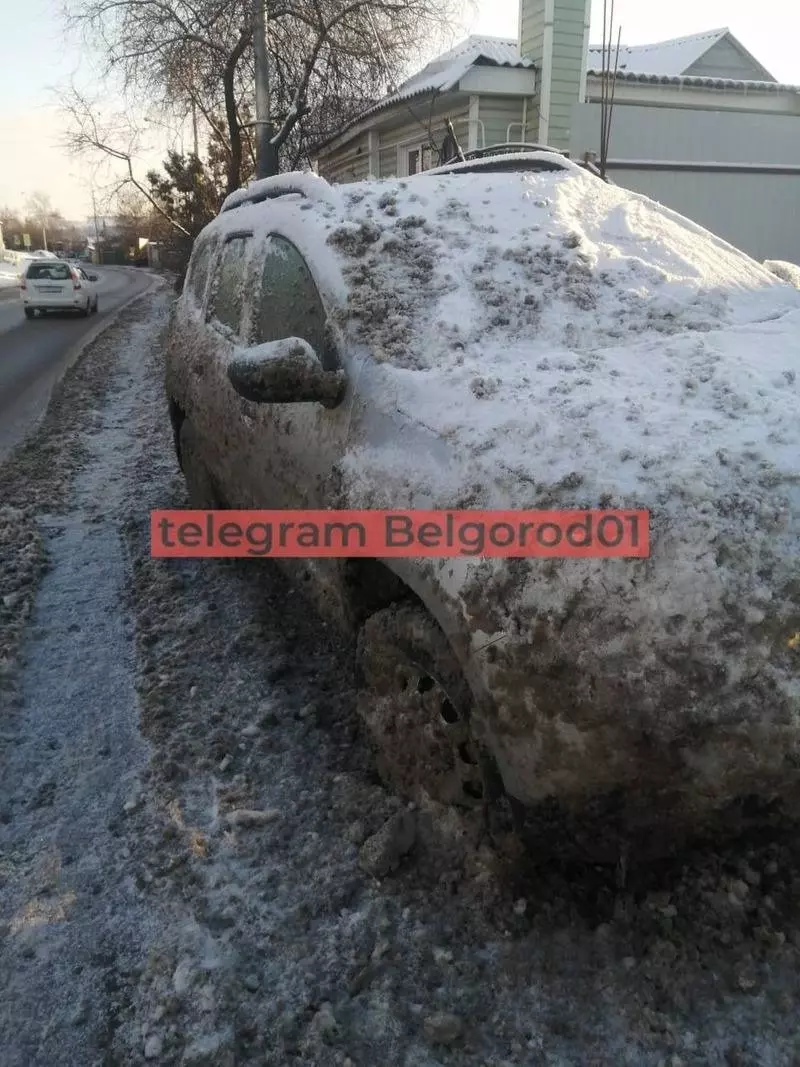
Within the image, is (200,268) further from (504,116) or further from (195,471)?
(504,116)

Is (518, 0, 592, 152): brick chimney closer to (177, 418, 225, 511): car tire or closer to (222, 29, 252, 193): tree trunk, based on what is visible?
(222, 29, 252, 193): tree trunk

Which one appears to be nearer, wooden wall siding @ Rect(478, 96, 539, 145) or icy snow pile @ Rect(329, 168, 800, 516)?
icy snow pile @ Rect(329, 168, 800, 516)

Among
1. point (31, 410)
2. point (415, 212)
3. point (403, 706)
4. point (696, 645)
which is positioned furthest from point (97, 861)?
point (31, 410)

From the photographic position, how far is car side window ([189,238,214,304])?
4539mm

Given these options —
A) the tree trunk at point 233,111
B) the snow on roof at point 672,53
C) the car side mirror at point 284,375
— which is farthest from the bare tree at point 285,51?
the car side mirror at point 284,375

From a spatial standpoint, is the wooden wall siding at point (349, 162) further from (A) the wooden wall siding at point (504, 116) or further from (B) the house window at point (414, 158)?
(A) the wooden wall siding at point (504, 116)

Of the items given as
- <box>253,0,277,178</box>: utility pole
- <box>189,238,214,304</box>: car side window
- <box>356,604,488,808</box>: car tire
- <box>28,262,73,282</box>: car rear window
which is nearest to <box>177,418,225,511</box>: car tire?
<box>189,238,214,304</box>: car side window

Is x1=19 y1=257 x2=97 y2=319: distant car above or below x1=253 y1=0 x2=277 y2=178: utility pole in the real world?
below

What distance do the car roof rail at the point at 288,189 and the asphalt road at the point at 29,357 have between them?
4034mm

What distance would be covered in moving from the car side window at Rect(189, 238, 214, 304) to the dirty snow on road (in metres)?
2.25

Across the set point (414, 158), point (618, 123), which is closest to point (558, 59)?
point (618, 123)

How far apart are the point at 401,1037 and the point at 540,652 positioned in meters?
0.95

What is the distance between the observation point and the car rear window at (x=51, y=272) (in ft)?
69.6

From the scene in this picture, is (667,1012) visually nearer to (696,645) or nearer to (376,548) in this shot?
(696,645)
